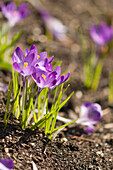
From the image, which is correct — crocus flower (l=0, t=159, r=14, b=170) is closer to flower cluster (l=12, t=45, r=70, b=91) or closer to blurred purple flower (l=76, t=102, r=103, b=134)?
flower cluster (l=12, t=45, r=70, b=91)

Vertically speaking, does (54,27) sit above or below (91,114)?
above

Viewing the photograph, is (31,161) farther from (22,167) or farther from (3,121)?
(3,121)

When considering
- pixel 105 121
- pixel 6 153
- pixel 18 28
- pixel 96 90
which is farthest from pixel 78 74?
pixel 6 153

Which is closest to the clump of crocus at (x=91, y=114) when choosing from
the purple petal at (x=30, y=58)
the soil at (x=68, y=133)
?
the soil at (x=68, y=133)

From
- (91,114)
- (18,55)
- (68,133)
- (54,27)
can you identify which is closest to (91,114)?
(91,114)

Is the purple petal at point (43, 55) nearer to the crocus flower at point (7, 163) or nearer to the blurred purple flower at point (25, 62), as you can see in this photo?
the blurred purple flower at point (25, 62)

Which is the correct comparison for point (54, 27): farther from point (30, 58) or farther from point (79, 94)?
point (30, 58)
